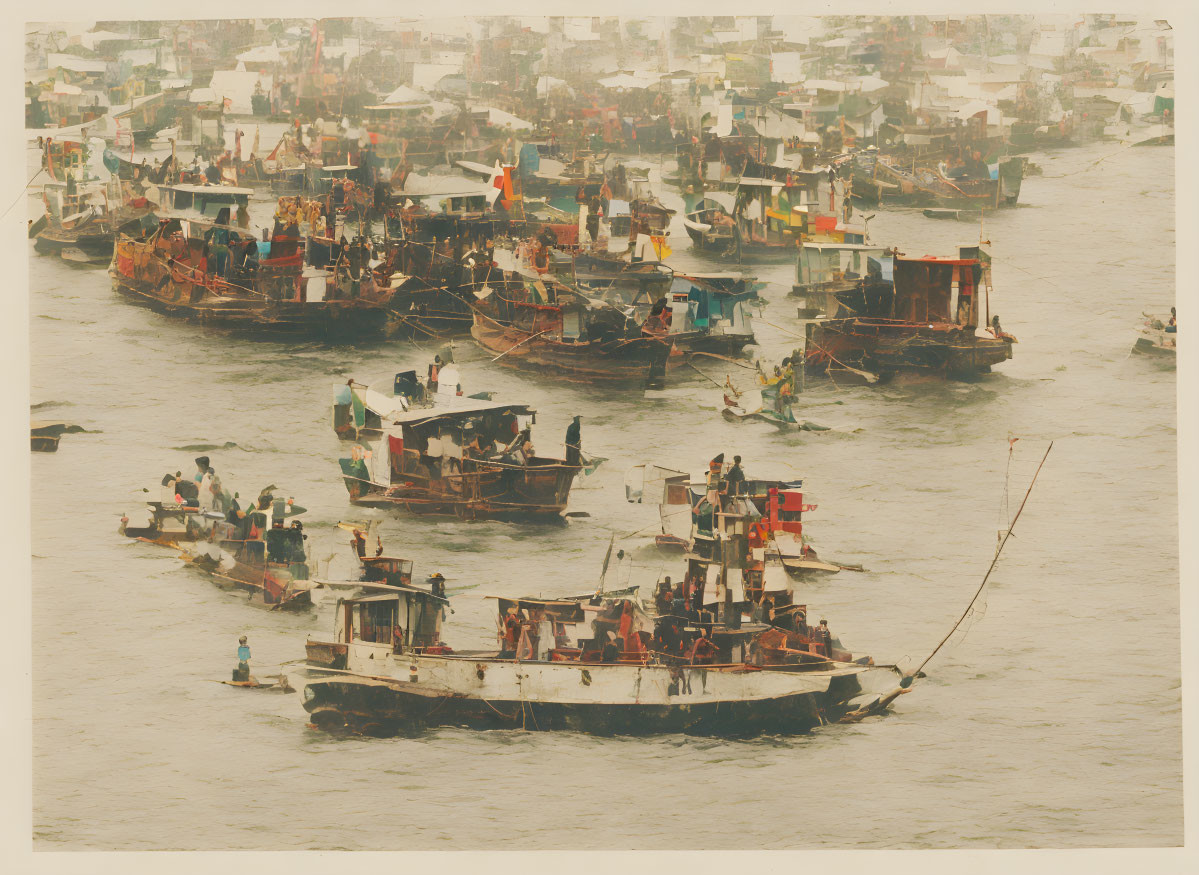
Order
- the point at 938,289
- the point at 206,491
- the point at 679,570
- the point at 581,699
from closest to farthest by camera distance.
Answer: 1. the point at 581,699
2. the point at 679,570
3. the point at 206,491
4. the point at 938,289

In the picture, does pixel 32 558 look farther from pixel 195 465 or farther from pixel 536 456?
pixel 536 456

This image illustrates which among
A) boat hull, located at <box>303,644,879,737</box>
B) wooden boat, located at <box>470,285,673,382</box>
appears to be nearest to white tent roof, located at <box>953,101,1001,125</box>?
wooden boat, located at <box>470,285,673,382</box>

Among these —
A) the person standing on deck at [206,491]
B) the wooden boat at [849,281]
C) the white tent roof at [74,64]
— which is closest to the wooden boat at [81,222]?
the white tent roof at [74,64]

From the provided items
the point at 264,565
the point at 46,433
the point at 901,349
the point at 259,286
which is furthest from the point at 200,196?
the point at 901,349

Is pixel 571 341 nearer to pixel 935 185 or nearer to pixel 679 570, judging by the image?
pixel 679 570

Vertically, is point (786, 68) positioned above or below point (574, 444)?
above

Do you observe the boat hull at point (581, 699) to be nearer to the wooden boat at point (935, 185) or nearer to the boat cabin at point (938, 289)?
the boat cabin at point (938, 289)

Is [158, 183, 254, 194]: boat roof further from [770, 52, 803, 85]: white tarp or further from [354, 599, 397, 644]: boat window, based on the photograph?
[770, 52, 803, 85]: white tarp
